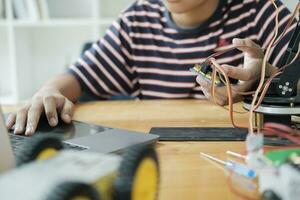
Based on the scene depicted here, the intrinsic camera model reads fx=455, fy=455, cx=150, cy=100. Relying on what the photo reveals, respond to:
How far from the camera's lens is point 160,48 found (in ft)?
4.79

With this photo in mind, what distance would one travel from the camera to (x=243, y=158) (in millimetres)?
671

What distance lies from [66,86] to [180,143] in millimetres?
557

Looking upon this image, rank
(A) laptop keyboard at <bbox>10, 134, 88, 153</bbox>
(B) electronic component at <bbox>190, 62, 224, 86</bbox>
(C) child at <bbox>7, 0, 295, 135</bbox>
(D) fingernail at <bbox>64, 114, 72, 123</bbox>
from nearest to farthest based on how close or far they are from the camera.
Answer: (A) laptop keyboard at <bbox>10, 134, 88, 153</bbox>, (B) electronic component at <bbox>190, 62, 224, 86</bbox>, (D) fingernail at <bbox>64, 114, 72, 123</bbox>, (C) child at <bbox>7, 0, 295, 135</bbox>

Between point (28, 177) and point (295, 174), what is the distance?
0.80 ft

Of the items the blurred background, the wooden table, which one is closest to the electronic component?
the wooden table

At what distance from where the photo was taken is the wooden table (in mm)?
567

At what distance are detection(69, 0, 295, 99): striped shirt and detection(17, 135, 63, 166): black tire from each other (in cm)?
92

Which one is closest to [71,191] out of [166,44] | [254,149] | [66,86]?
[254,149]

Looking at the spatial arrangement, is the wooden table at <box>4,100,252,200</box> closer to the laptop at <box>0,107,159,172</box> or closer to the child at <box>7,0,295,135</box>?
the laptop at <box>0,107,159,172</box>

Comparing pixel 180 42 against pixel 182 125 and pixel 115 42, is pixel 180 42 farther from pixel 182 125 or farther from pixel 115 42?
pixel 182 125

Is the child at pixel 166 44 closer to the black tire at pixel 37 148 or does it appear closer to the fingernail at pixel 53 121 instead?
the fingernail at pixel 53 121

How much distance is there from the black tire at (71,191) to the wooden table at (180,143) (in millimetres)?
184

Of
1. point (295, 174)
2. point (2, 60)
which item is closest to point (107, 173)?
point (295, 174)

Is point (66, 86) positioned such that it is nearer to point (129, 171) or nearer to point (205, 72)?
point (205, 72)
